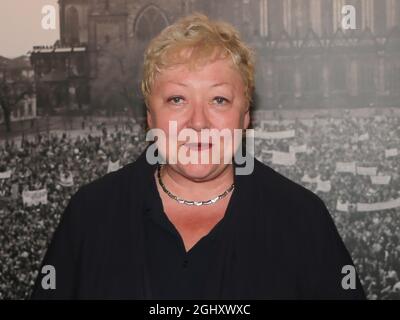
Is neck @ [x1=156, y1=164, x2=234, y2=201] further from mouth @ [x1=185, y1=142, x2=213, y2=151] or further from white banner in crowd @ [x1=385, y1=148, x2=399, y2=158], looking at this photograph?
white banner in crowd @ [x1=385, y1=148, x2=399, y2=158]

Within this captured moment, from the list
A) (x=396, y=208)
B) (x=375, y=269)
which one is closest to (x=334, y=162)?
(x=396, y=208)

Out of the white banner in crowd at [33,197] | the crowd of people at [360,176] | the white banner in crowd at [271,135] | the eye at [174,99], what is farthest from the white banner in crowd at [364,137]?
the white banner in crowd at [33,197]

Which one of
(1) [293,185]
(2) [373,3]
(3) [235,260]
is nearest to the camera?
(3) [235,260]

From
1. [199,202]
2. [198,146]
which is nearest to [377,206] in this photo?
[199,202]

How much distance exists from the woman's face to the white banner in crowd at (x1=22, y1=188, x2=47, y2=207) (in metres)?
0.84

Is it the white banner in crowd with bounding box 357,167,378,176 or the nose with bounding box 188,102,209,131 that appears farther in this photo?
the white banner in crowd with bounding box 357,167,378,176

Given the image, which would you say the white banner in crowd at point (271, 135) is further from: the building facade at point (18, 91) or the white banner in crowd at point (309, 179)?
→ the building facade at point (18, 91)

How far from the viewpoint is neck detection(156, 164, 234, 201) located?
4.20 feet

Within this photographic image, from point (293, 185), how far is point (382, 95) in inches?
30.2

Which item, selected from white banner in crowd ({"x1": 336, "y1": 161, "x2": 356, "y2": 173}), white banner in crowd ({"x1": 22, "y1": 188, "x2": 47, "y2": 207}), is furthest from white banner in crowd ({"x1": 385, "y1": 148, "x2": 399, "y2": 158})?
white banner in crowd ({"x1": 22, "y1": 188, "x2": 47, "y2": 207})

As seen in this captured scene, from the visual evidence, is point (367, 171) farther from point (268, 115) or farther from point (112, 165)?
point (112, 165)

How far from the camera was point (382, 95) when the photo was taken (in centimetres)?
191

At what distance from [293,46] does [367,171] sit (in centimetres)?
49
